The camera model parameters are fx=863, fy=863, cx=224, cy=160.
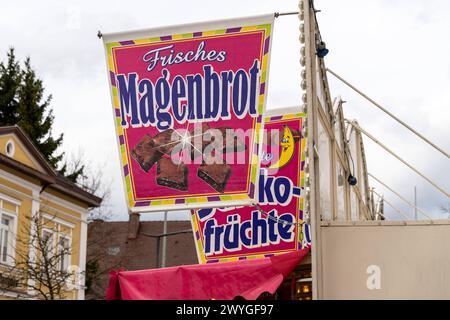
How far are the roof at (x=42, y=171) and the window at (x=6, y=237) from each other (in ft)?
6.13

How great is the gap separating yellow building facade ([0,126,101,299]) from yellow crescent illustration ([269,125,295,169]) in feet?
55.3

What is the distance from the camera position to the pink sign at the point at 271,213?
12.2 m

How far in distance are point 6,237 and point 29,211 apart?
65.4 inches

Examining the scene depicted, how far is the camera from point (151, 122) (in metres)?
9.05

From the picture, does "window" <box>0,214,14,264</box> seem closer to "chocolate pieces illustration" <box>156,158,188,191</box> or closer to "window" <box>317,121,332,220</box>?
"window" <box>317,121,332,220</box>

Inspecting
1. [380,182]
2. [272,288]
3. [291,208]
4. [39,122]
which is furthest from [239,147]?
[39,122]

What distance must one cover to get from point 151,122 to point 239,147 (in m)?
0.98

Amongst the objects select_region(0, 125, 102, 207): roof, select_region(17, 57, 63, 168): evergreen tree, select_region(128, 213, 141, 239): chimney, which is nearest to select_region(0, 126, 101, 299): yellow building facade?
select_region(0, 125, 102, 207): roof

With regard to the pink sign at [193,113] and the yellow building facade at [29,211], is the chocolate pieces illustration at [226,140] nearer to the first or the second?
the pink sign at [193,113]

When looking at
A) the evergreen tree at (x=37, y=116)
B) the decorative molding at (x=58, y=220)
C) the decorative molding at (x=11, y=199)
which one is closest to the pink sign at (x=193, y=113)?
the decorative molding at (x=11, y=199)

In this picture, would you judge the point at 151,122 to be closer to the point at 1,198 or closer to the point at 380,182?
the point at 380,182

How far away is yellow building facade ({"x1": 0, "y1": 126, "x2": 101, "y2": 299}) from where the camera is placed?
99.5ft

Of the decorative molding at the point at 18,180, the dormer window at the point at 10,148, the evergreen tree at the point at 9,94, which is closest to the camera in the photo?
the decorative molding at the point at 18,180

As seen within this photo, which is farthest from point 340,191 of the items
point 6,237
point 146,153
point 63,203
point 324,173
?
point 63,203
